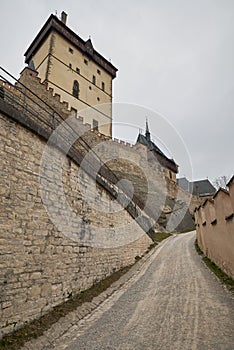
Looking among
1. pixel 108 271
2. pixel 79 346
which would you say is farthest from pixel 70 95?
pixel 79 346

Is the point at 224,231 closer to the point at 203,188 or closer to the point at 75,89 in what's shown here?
the point at 75,89

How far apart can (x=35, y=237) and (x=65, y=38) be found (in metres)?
28.6

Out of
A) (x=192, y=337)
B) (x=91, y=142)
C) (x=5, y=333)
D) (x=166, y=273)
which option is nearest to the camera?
(x=192, y=337)

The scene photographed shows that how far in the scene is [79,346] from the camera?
12.7 ft

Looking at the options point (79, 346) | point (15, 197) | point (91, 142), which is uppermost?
point (91, 142)

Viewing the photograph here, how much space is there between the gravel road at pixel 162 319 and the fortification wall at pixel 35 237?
927 mm

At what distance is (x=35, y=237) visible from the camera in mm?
5125

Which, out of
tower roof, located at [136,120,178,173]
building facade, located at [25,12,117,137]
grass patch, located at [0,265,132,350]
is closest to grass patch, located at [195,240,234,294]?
grass patch, located at [0,265,132,350]

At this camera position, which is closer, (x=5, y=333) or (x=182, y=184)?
(x=5, y=333)

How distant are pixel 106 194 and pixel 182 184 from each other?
43.5 meters

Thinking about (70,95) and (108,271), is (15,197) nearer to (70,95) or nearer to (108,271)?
(108,271)

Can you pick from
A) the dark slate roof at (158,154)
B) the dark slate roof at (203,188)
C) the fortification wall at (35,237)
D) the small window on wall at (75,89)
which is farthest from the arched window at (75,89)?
the dark slate roof at (203,188)

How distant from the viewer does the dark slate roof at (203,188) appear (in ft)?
144

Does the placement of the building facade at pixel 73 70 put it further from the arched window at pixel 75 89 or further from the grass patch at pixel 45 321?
the grass patch at pixel 45 321
